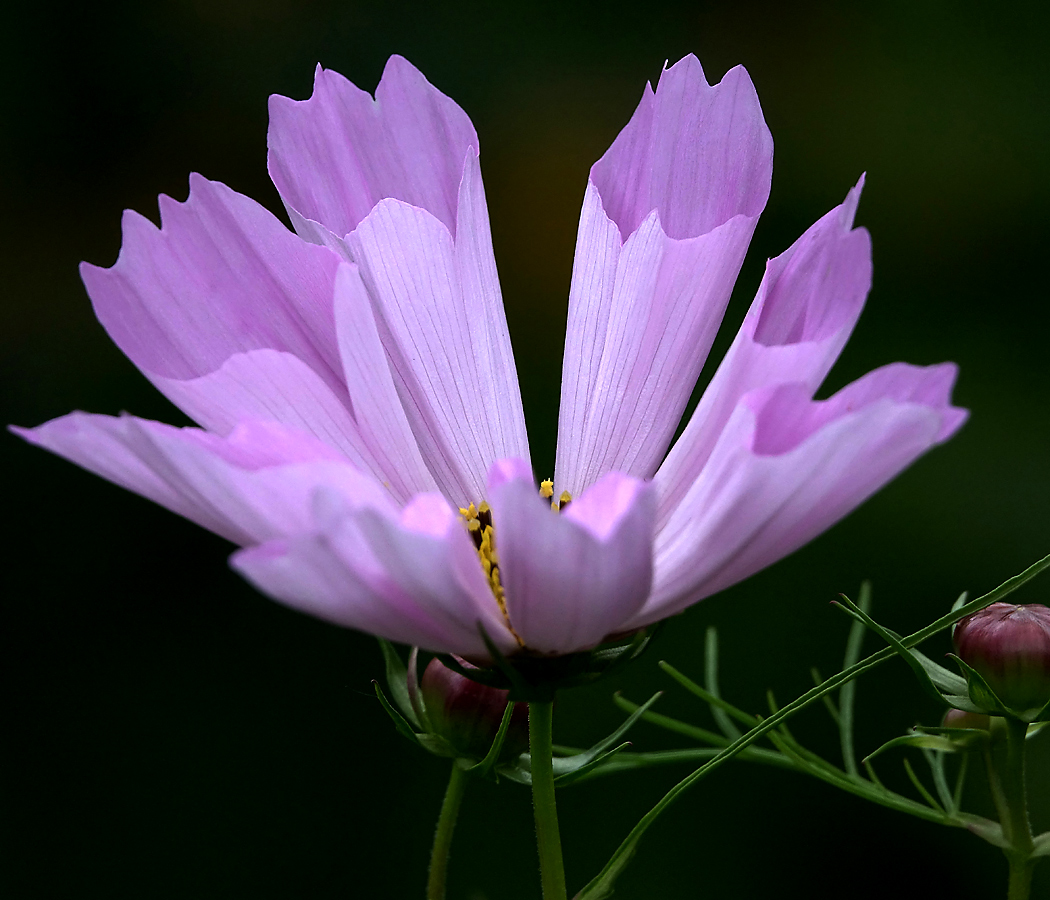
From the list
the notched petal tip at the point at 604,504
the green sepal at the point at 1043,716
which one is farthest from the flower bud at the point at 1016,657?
the notched petal tip at the point at 604,504

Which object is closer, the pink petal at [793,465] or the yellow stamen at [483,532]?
the pink petal at [793,465]

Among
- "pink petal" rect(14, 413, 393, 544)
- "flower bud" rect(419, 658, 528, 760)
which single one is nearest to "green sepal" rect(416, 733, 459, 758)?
"flower bud" rect(419, 658, 528, 760)

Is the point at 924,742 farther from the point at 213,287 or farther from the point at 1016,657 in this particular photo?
the point at 213,287

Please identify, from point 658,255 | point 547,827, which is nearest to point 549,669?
point 547,827

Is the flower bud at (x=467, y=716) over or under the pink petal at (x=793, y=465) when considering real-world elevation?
under

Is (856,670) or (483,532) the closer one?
(856,670)

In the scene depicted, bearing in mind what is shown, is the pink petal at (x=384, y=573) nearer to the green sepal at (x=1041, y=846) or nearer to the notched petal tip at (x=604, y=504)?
the notched petal tip at (x=604, y=504)

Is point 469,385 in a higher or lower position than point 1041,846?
higher
